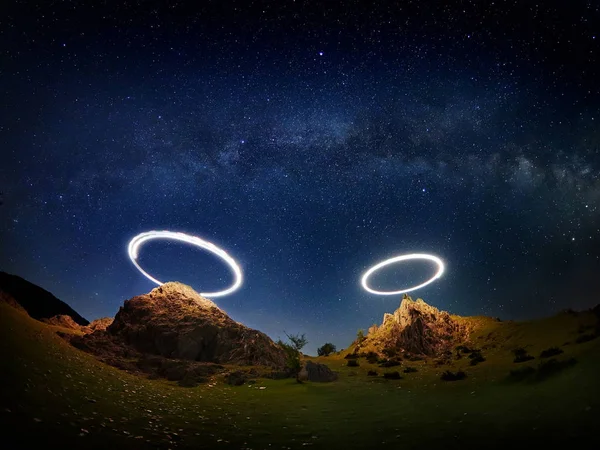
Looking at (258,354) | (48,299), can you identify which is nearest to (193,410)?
(258,354)

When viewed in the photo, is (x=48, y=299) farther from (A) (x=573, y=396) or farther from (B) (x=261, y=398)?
(A) (x=573, y=396)

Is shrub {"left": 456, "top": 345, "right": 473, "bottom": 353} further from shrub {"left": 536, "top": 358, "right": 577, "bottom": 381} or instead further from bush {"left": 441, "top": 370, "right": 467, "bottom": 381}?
shrub {"left": 536, "top": 358, "right": 577, "bottom": 381}

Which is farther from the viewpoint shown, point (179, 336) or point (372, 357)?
point (372, 357)

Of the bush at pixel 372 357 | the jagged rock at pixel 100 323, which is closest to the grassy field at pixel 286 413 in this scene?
the bush at pixel 372 357

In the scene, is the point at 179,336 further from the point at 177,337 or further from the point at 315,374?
the point at 315,374

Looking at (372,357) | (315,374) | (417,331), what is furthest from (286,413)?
(417,331)

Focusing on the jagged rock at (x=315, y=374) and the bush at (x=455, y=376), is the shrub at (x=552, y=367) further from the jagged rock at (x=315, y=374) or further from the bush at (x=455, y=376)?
the jagged rock at (x=315, y=374)

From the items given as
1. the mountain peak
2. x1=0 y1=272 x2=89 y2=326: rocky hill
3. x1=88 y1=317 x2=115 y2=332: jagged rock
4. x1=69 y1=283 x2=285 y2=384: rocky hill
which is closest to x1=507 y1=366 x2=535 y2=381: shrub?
x1=69 y1=283 x2=285 y2=384: rocky hill
